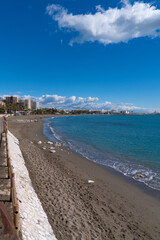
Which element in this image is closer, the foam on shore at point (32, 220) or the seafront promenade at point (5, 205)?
the seafront promenade at point (5, 205)

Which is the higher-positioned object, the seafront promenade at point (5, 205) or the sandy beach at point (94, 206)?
the seafront promenade at point (5, 205)

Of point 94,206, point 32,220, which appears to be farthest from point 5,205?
point 94,206

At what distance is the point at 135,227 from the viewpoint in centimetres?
687

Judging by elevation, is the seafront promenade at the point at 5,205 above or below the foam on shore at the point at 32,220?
above

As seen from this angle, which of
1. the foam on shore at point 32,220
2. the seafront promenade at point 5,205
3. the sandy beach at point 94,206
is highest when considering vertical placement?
the seafront promenade at point 5,205

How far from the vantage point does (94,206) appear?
804 cm

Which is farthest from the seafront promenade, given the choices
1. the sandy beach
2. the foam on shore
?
the sandy beach

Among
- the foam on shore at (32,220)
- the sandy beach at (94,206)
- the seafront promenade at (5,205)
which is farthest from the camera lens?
the sandy beach at (94,206)

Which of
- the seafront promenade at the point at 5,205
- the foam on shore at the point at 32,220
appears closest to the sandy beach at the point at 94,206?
the foam on shore at the point at 32,220

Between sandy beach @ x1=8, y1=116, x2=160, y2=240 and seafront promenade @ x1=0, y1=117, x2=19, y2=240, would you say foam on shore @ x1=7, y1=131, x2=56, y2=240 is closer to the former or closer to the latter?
sandy beach @ x1=8, y1=116, x2=160, y2=240

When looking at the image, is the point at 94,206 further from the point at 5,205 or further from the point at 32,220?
the point at 5,205

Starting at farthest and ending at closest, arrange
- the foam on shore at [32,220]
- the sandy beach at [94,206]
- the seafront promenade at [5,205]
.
→ 1. the sandy beach at [94,206]
2. the foam on shore at [32,220]
3. the seafront promenade at [5,205]

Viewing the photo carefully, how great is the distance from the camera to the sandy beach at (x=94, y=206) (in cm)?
629

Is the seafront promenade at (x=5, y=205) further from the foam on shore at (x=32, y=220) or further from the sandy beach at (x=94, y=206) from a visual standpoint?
the sandy beach at (x=94, y=206)
